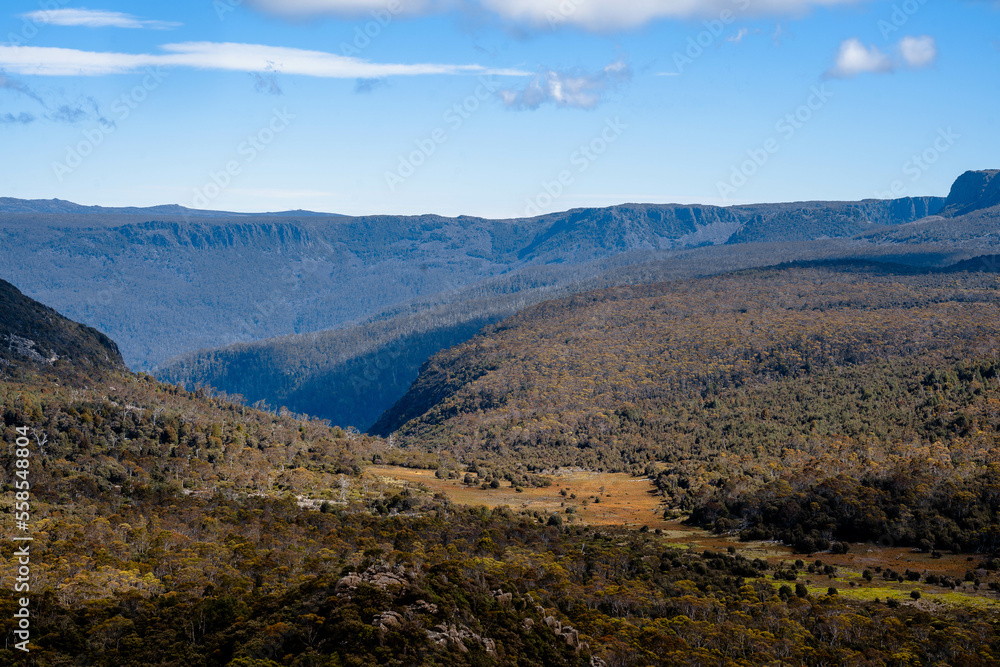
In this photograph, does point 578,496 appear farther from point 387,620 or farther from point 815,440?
point 387,620

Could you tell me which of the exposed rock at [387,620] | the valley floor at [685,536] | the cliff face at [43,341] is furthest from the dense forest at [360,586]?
the cliff face at [43,341]

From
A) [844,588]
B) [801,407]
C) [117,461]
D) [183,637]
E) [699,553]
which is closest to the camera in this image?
[183,637]

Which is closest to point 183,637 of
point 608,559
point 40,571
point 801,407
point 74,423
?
point 40,571

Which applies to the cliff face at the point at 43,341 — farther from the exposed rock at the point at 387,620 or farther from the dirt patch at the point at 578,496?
the exposed rock at the point at 387,620

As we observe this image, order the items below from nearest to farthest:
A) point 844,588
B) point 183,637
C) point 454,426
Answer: point 183,637 < point 844,588 < point 454,426

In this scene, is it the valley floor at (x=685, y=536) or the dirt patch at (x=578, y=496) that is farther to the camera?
the dirt patch at (x=578, y=496)

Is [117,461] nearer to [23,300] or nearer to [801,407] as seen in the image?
[23,300]

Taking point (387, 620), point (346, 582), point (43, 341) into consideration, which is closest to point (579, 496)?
point (346, 582)

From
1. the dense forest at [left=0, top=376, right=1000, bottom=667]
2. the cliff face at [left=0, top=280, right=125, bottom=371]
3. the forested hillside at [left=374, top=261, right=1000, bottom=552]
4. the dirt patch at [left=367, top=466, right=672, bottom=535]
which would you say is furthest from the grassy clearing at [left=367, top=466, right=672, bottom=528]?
the cliff face at [left=0, top=280, right=125, bottom=371]
